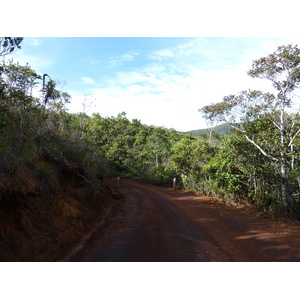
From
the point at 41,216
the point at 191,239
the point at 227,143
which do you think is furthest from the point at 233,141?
the point at 41,216

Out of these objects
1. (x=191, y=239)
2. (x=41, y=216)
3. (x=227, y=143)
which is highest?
(x=227, y=143)

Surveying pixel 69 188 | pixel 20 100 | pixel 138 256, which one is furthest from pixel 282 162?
pixel 20 100

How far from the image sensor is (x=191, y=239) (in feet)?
18.4

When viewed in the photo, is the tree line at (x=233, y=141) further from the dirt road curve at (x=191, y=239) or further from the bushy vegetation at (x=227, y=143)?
the dirt road curve at (x=191, y=239)

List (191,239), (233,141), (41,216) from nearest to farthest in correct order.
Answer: (41,216) < (191,239) < (233,141)

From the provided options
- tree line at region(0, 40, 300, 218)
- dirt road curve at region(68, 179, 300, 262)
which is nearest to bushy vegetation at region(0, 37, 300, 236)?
tree line at region(0, 40, 300, 218)

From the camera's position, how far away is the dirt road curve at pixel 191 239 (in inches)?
176

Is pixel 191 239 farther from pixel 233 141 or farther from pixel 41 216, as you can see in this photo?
pixel 233 141

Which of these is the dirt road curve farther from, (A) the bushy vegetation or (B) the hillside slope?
(A) the bushy vegetation

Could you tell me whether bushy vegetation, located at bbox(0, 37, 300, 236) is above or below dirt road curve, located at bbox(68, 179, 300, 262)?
above

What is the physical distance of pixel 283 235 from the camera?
19.5 feet

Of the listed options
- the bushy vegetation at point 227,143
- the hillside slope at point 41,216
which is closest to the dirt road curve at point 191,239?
the hillside slope at point 41,216

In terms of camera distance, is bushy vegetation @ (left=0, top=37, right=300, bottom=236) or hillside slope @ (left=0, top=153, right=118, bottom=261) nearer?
hillside slope @ (left=0, top=153, right=118, bottom=261)

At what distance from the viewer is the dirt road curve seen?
14.7ft
